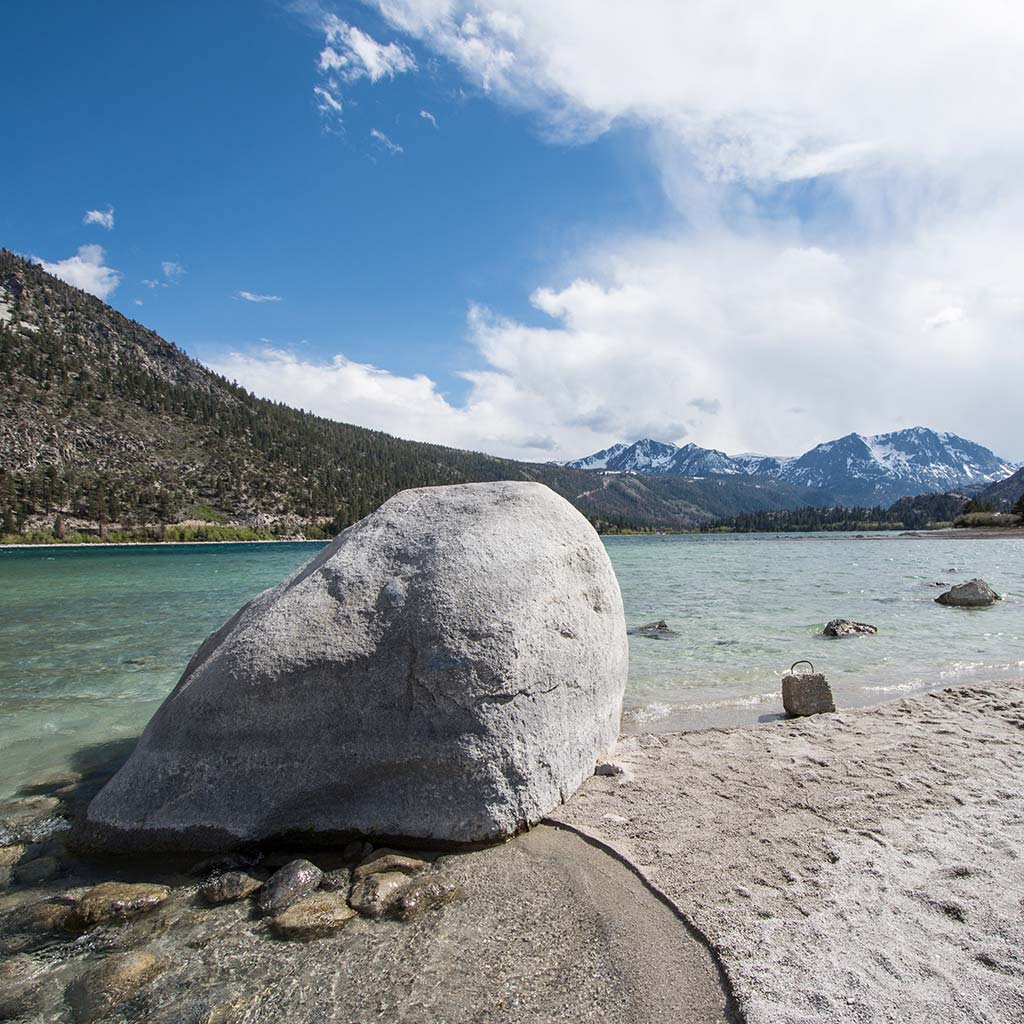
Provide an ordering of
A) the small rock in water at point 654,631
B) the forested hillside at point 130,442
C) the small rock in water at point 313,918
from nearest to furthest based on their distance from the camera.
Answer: the small rock in water at point 313,918
the small rock in water at point 654,631
the forested hillside at point 130,442

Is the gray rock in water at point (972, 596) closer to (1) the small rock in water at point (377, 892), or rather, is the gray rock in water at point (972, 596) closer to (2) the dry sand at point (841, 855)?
(2) the dry sand at point (841, 855)

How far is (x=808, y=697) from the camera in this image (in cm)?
941

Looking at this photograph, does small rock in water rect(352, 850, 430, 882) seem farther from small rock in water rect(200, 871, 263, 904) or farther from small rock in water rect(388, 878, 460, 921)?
small rock in water rect(200, 871, 263, 904)

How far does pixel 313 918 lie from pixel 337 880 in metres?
0.53

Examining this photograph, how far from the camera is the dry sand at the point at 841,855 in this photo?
10.9ft

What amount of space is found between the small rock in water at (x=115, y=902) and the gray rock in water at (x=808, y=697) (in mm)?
8704

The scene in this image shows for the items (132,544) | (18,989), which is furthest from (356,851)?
(132,544)

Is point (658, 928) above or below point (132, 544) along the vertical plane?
above

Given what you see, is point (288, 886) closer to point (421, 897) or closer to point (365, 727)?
point (421, 897)

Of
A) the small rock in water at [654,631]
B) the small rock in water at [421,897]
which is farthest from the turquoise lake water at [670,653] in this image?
the small rock in water at [421,897]

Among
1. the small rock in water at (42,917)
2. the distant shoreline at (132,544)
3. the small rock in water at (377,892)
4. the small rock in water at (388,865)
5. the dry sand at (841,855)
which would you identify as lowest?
the distant shoreline at (132,544)

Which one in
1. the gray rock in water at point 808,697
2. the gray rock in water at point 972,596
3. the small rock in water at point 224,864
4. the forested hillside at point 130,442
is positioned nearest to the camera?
the small rock in water at point 224,864

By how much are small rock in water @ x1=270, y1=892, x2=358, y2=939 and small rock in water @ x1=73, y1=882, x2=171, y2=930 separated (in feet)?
3.67

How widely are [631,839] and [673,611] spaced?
1766 cm
